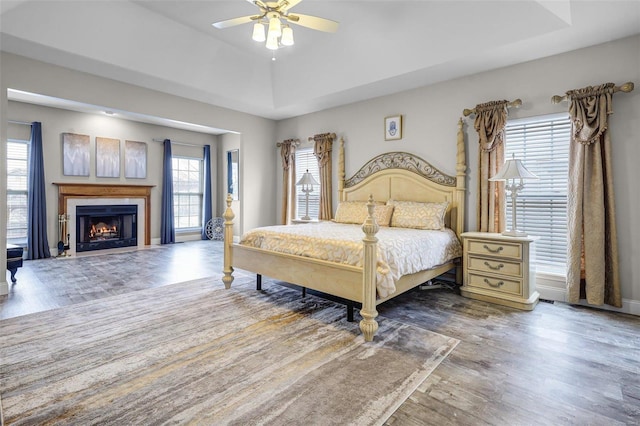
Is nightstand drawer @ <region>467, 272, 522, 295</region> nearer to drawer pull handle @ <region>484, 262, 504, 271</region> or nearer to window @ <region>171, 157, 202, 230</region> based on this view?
drawer pull handle @ <region>484, 262, 504, 271</region>

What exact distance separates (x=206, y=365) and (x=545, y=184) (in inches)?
153

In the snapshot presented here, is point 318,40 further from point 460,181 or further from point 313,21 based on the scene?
point 460,181

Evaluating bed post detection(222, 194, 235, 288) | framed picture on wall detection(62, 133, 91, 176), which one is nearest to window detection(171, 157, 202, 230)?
framed picture on wall detection(62, 133, 91, 176)

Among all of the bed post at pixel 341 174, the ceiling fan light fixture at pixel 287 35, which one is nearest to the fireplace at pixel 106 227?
the bed post at pixel 341 174

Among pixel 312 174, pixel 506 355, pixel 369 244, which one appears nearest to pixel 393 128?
pixel 312 174

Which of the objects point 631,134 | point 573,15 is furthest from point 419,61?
point 631,134

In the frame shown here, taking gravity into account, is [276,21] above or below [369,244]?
above

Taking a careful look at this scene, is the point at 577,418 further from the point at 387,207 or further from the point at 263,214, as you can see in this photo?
the point at 263,214

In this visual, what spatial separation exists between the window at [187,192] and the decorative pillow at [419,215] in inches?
226

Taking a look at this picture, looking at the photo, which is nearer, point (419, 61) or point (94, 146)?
point (419, 61)

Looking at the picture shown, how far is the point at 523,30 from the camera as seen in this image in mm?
3137

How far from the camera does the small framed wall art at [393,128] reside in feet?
15.8

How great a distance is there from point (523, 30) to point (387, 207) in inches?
92.6

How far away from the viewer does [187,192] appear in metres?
8.16
